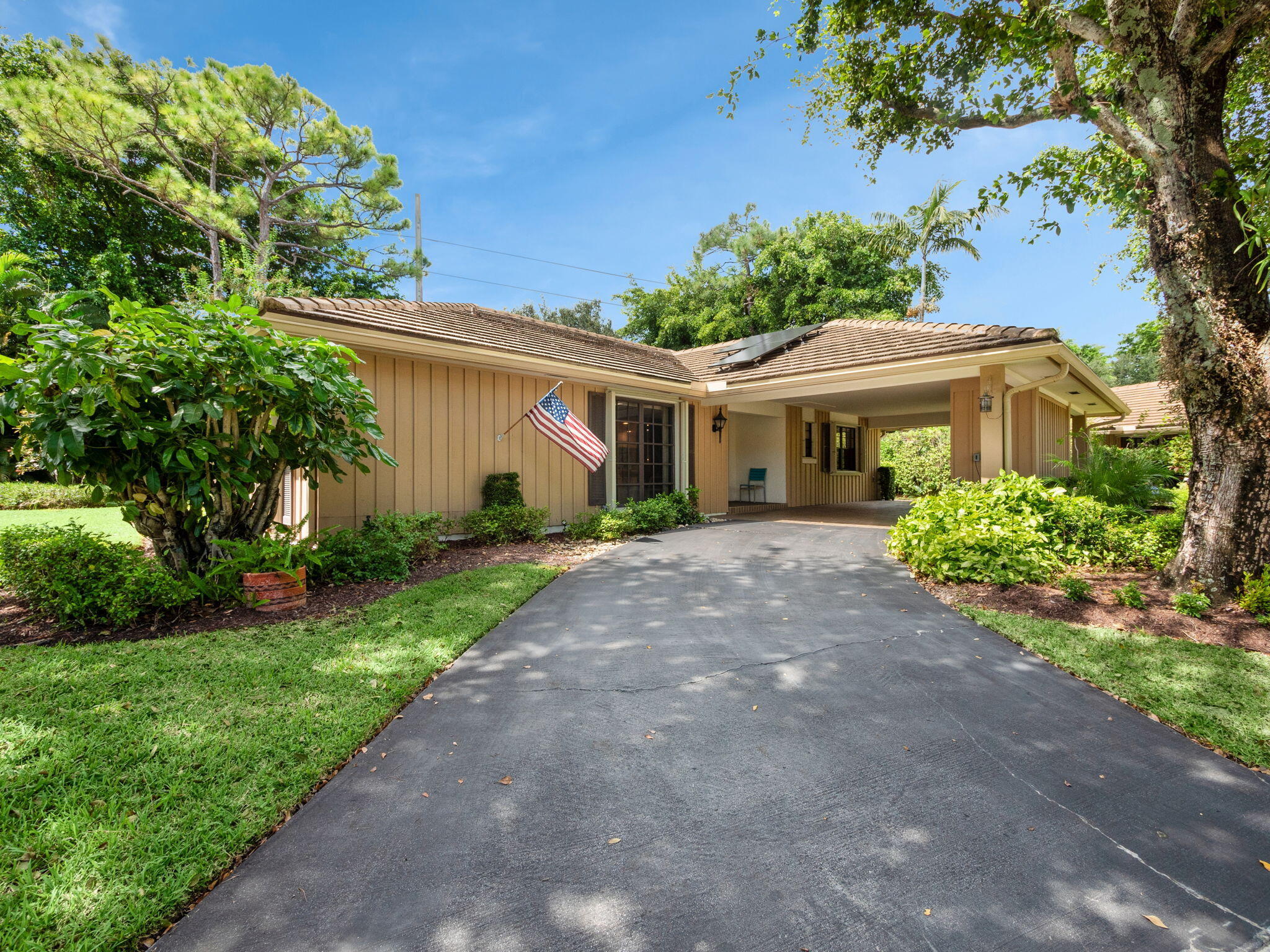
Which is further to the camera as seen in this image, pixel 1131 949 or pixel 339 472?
pixel 339 472

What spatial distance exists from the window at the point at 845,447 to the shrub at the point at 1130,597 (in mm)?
9735

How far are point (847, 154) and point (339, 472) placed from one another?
25.9 feet

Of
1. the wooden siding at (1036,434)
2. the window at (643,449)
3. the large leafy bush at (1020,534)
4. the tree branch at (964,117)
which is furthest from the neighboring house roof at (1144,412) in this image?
the window at (643,449)

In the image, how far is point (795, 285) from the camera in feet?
72.8

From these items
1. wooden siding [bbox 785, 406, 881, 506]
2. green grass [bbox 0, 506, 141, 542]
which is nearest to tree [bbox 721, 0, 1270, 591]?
wooden siding [bbox 785, 406, 881, 506]

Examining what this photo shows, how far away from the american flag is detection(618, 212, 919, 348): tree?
16456 millimetres

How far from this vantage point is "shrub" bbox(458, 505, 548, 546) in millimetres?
7324

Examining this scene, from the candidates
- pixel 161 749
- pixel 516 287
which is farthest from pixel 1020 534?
pixel 516 287

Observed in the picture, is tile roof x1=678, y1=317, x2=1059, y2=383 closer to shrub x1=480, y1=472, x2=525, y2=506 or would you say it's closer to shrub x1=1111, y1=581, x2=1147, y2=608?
shrub x1=1111, y1=581, x2=1147, y2=608

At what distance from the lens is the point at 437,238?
20.9m

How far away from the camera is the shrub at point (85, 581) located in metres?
3.81

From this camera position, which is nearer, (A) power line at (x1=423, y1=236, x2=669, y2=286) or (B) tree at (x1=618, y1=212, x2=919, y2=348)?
(B) tree at (x1=618, y1=212, x2=919, y2=348)

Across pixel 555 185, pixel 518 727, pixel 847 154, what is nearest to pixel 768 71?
pixel 847 154

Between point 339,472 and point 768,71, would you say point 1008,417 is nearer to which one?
point 768,71
